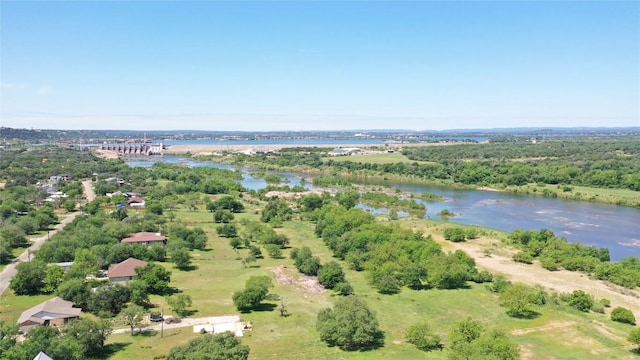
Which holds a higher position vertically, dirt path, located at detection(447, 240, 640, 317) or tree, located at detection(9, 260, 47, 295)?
tree, located at detection(9, 260, 47, 295)

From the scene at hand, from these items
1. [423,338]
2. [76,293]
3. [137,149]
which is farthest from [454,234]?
[137,149]

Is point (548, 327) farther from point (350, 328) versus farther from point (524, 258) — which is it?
point (524, 258)

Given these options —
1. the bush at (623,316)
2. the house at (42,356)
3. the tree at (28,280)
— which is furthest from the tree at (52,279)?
the bush at (623,316)

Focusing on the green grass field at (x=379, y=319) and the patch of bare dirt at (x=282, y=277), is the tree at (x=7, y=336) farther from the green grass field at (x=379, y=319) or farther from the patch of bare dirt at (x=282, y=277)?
the patch of bare dirt at (x=282, y=277)

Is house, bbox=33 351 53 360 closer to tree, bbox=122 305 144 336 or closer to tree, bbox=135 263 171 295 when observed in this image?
tree, bbox=122 305 144 336

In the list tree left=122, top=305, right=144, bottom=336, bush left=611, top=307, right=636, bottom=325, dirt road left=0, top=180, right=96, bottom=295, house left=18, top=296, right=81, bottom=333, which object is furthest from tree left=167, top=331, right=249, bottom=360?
bush left=611, top=307, right=636, bottom=325

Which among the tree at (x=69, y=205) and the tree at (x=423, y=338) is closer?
the tree at (x=423, y=338)

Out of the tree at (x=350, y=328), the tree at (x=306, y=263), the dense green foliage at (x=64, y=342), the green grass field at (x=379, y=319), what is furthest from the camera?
the tree at (x=306, y=263)
